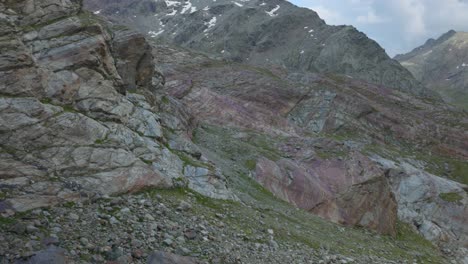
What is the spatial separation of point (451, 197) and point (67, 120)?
47707 mm

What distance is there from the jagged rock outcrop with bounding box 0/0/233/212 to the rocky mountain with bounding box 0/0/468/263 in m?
0.08

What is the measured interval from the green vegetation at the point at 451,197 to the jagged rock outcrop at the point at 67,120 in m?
36.3

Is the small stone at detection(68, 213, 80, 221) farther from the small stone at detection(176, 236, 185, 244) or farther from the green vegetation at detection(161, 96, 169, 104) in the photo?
the green vegetation at detection(161, 96, 169, 104)

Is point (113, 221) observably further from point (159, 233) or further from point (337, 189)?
point (337, 189)

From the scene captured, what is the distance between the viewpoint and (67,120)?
66.0ft

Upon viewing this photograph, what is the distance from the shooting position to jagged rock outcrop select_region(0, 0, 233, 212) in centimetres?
1659

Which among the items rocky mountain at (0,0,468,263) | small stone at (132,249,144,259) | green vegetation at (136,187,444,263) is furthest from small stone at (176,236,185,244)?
green vegetation at (136,187,444,263)

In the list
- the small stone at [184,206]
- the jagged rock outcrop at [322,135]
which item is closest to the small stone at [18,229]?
the small stone at [184,206]

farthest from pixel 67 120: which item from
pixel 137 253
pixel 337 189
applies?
pixel 337 189

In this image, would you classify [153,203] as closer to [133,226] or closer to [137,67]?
[133,226]

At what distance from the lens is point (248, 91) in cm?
7469

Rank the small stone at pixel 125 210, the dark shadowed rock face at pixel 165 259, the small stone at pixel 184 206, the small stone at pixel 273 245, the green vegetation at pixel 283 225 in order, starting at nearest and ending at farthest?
the dark shadowed rock face at pixel 165 259, the small stone at pixel 125 210, the small stone at pixel 273 245, the small stone at pixel 184 206, the green vegetation at pixel 283 225

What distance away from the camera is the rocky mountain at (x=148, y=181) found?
14.7 metres

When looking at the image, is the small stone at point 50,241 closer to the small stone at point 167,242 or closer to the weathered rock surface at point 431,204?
the small stone at point 167,242
